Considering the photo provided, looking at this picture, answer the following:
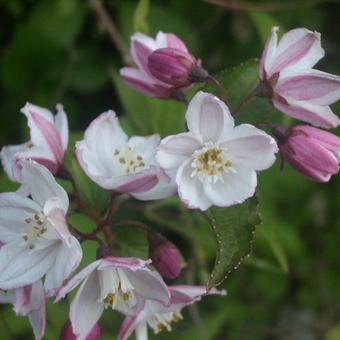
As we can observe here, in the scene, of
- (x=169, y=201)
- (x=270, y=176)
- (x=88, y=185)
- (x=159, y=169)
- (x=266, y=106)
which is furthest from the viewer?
(x=270, y=176)

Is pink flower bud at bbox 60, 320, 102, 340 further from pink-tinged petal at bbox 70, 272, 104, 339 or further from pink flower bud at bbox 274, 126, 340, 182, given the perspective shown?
pink flower bud at bbox 274, 126, 340, 182

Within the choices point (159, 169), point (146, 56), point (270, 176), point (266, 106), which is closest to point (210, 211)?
point (159, 169)

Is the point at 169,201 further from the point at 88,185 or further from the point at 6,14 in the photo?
the point at 6,14

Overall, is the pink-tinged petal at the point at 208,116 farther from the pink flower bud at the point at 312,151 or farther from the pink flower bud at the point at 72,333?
the pink flower bud at the point at 72,333

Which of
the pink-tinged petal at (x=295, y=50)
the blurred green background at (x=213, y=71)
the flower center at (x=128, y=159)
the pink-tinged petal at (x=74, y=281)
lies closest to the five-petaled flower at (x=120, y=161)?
the flower center at (x=128, y=159)

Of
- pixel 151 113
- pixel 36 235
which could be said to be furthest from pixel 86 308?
pixel 151 113

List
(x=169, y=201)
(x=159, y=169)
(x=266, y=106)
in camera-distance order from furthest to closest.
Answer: (x=169, y=201), (x=266, y=106), (x=159, y=169)
